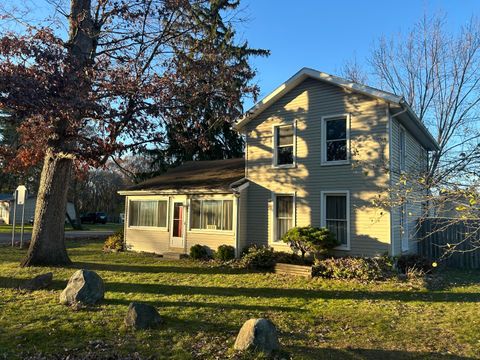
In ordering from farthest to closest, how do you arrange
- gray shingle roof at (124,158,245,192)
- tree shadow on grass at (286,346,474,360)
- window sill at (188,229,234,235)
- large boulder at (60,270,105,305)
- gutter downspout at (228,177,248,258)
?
gray shingle roof at (124,158,245,192) < window sill at (188,229,234,235) < gutter downspout at (228,177,248,258) < large boulder at (60,270,105,305) < tree shadow on grass at (286,346,474,360)

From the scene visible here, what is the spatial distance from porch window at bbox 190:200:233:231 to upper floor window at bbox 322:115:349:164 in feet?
13.9

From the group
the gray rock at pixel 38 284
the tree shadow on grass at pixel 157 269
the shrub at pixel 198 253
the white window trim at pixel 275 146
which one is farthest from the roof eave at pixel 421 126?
the gray rock at pixel 38 284

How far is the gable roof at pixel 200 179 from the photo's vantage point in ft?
52.5

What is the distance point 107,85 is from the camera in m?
11.2

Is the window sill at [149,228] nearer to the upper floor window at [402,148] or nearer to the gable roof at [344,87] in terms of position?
the gable roof at [344,87]

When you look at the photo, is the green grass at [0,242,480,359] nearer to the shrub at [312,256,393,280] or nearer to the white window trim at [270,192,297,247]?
the shrub at [312,256,393,280]

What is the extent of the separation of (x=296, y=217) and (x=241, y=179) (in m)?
2.84

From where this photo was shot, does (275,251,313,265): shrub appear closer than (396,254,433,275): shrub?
No

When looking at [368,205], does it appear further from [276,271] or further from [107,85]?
[107,85]

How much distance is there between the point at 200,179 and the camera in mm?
17422

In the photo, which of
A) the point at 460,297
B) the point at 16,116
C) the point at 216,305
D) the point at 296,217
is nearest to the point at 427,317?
the point at 460,297

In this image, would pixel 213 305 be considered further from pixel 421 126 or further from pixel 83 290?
pixel 421 126

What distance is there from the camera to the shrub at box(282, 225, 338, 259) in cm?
1263

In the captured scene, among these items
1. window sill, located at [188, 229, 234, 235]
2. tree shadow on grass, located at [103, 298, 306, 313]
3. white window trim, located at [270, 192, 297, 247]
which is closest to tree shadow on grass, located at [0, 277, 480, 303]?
tree shadow on grass, located at [103, 298, 306, 313]
